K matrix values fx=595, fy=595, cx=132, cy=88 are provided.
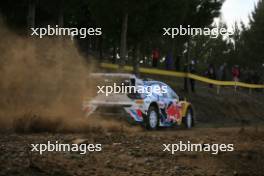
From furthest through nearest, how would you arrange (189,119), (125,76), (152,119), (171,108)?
1. (189,119)
2. (171,108)
3. (152,119)
4. (125,76)

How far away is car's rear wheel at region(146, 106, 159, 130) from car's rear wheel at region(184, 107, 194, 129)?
2.67m

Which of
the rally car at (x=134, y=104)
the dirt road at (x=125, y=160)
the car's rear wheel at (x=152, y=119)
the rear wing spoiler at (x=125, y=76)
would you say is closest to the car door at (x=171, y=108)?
the rally car at (x=134, y=104)

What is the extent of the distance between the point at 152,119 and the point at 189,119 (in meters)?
3.44

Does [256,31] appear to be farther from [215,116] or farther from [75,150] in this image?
[75,150]

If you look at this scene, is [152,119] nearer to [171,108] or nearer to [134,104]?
[134,104]

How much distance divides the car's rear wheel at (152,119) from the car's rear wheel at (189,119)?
105 inches

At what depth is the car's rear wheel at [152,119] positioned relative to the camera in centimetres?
1731

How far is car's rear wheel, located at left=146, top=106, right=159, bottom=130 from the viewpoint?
1731cm

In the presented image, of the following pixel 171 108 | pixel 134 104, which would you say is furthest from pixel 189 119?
pixel 134 104

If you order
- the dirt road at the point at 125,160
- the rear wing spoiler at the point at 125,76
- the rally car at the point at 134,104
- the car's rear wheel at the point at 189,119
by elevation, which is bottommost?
the dirt road at the point at 125,160

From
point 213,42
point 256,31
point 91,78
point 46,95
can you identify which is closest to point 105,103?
point 91,78

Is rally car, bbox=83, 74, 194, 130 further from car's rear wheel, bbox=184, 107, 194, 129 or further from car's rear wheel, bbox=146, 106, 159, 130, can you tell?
car's rear wheel, bbox=184, 107, 194, 129

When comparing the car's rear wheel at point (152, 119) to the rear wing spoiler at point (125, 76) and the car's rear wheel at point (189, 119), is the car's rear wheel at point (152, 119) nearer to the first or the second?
the rear wing spoiler at point (125, 76)

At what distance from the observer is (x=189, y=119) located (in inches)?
815
